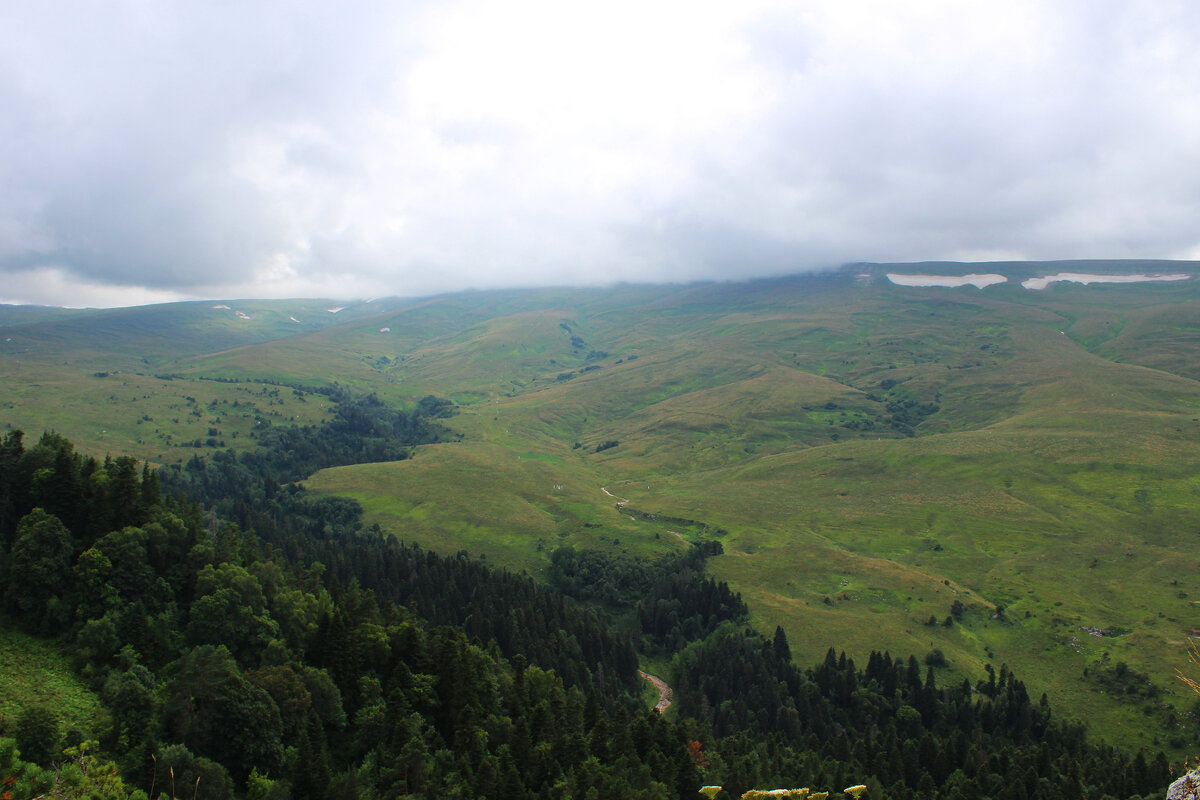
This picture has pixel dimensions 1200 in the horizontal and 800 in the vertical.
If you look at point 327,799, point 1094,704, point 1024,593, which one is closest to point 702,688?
point 1094,704

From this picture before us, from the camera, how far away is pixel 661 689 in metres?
153

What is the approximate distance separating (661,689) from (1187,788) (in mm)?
141253

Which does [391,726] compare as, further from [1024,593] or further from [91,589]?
[1024,593]

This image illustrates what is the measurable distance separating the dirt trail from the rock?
5116 inches

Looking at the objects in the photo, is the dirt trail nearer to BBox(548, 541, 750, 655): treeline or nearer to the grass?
BBox(548, 541, 750, 655): treeline

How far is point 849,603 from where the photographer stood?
190875 millimetres

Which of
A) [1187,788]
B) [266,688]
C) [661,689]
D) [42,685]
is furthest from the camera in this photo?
[661,689]

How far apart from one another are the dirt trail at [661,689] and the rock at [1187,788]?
129948 mm

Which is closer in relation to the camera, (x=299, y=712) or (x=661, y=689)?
(x=299, y=712)

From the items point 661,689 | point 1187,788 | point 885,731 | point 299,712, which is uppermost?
point 1187,788

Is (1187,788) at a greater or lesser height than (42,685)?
greater

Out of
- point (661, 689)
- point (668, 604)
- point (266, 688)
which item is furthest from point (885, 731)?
point (266, 688)

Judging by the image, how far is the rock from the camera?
21.0m

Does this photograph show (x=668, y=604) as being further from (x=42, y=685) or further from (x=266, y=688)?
(x=42, y=685)
